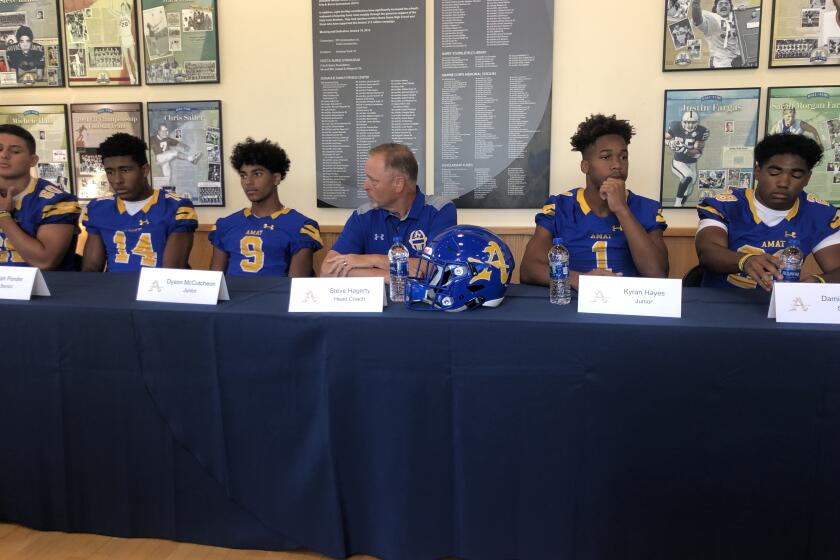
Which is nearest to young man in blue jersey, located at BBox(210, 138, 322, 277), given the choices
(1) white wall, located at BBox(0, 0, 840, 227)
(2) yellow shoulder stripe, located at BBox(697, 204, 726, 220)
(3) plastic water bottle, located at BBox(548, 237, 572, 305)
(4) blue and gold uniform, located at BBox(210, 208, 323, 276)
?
(4) blue and gold uniform, located at BBox(210, 208, 323, 276)

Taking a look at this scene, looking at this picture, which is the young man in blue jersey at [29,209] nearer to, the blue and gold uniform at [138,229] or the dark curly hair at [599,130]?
the blue and gold uniform at [138,229]

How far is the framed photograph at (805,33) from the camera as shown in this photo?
2961 millimetres

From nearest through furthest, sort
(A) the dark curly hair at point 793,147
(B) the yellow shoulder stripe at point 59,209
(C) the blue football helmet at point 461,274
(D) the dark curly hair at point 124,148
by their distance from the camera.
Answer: (C) the blue football helmet at point 461,274
(A) the dark curly hair at point 793,147
(B) the yellow shoulder stripe at point 59,209
(D) the dark curly hair at point 124,148

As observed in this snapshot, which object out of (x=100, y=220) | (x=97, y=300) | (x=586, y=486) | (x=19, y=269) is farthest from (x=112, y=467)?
(x=100, y=220)

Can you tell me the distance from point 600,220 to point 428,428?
135 cm

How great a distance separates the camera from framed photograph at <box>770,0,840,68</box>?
2.96 metres

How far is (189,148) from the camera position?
3.68 m

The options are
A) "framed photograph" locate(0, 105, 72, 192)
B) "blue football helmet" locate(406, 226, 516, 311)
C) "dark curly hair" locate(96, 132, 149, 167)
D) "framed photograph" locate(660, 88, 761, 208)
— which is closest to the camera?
"blue football helmet" locate(406, 226, 516, 311)

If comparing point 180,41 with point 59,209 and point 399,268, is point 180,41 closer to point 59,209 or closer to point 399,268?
point 59,209

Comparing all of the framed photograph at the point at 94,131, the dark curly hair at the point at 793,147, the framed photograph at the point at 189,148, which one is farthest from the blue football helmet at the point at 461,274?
the framed photograph at the point at 94,131

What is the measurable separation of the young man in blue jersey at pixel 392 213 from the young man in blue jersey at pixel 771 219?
1049 mm

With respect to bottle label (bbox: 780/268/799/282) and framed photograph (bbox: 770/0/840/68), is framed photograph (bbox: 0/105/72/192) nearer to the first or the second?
bottle label (bbox: 780/268/799/282)

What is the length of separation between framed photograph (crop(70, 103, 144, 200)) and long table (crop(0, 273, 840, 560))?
7.40ft

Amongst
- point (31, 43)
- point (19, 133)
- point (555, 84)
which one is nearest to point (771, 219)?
point (555, 84)
